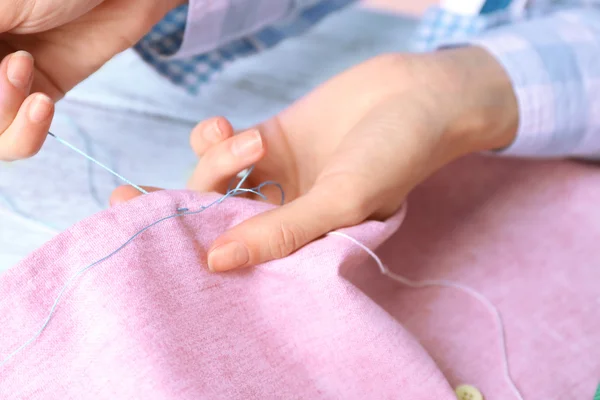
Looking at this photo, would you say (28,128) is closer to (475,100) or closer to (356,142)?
(356,142)

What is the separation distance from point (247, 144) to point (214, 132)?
2.4 inches

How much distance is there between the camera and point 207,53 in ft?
3.39

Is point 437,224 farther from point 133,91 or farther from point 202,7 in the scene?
point 133,91

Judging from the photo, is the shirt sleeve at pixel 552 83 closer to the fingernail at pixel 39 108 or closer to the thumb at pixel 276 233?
the thumb at pixel 276 233

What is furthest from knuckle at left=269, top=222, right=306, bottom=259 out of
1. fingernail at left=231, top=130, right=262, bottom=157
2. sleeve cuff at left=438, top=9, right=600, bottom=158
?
sleeve cuff at left=438, top=9, right=600, bottom=158

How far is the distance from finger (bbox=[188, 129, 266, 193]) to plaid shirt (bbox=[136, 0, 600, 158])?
27 centimetres

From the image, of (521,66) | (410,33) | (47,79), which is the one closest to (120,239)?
(47,79)

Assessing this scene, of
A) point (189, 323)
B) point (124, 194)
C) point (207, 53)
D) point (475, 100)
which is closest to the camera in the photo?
point (189, 323)

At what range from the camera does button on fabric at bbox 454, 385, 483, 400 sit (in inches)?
22.0

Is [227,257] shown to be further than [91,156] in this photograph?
No

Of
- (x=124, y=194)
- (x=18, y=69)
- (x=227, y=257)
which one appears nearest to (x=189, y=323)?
(x=227, y=257)

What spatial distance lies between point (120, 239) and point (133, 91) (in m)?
0.61

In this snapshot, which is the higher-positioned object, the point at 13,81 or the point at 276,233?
the point at 13,81

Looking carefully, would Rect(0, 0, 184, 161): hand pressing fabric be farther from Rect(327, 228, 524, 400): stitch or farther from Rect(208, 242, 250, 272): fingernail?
Rect(327, 228, 524, 400): stitch
